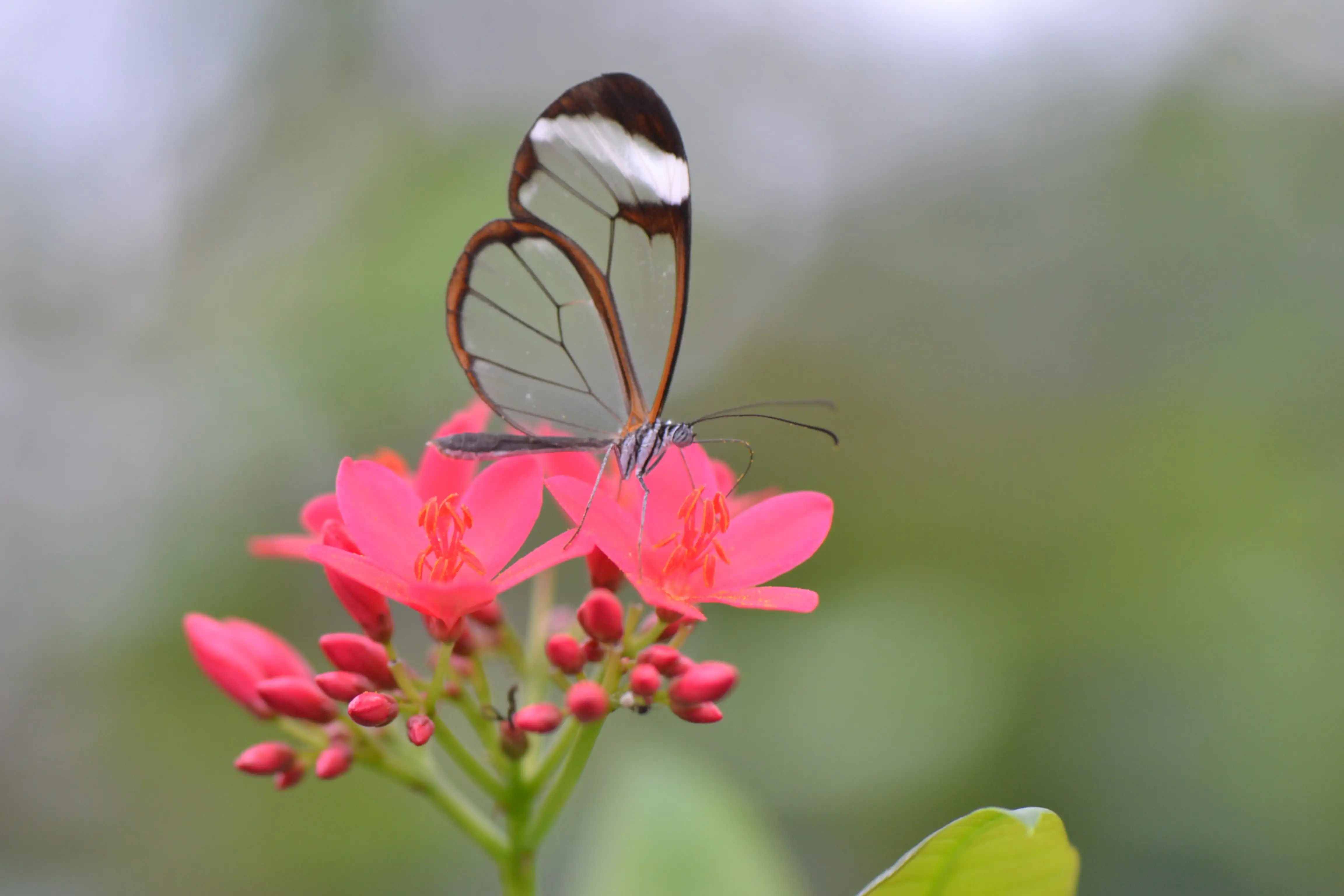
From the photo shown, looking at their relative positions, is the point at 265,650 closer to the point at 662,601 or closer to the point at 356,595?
the point at 356,595

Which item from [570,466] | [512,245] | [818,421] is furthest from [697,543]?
[818,421]

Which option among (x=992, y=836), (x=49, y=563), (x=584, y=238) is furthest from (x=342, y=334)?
(x=992, y=836)

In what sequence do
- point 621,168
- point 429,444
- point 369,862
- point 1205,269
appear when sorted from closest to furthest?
point 429,444
point 621,168
point 369,862
point 1205,269

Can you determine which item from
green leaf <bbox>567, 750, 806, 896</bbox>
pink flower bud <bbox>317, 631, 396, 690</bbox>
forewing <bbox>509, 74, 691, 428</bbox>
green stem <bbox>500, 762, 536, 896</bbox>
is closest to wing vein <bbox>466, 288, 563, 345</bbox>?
forewing <bbox>509, 74, 691, 428</bbox>

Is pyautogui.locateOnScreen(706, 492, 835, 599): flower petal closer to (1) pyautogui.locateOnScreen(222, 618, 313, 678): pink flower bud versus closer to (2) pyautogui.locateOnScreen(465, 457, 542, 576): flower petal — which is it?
(2) pyautogui.locateOnScreen(465, 457, 542, 576): flower petal

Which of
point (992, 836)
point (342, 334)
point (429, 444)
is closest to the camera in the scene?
point (992, 836)

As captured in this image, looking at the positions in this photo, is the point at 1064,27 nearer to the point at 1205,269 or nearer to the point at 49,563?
the point at 1205,269

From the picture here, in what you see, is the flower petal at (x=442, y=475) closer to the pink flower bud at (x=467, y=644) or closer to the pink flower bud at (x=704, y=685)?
the pink flower bud at (x=467, y=644)
